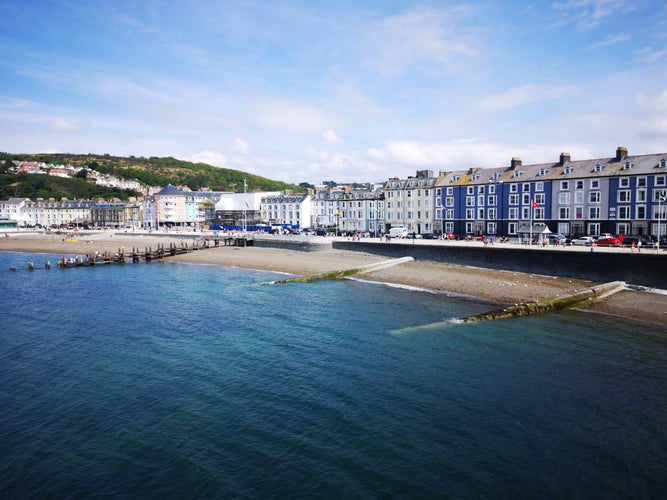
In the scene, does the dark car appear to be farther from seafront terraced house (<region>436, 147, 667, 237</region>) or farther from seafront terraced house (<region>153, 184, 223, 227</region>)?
seafront terraced house (<region>153, 184, 223, 227</region>)

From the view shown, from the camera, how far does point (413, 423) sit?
1416 centimetres

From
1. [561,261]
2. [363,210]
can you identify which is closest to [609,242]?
[561,261]

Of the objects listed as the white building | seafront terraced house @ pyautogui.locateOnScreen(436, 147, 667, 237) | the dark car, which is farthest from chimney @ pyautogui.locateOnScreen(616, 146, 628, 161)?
the white building

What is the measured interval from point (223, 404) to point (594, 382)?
14.0 m

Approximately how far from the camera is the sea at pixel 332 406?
11484 mm

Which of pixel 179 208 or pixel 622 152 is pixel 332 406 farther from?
pixel 179 208

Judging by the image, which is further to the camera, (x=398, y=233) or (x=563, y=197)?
(x=398, y=233)

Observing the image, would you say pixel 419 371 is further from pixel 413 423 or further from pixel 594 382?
pixel 594 382

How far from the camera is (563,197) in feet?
183

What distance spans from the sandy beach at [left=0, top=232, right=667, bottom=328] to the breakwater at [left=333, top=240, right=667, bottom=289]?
84cm

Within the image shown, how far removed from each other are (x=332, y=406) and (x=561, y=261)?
92.1 ft

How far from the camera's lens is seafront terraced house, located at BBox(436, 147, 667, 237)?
4919cm

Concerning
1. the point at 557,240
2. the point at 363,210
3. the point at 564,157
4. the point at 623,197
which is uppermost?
the point at 564,157

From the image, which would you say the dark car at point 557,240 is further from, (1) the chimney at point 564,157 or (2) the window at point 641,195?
(1) the chimney at point 564,157
